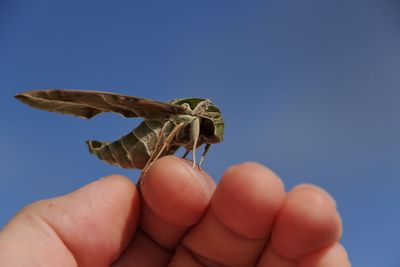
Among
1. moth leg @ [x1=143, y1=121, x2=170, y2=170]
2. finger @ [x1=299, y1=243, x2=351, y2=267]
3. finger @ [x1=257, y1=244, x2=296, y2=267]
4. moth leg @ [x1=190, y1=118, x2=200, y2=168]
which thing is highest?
moth leg @ [x1=190, y1=118, x2=200, y2=168]

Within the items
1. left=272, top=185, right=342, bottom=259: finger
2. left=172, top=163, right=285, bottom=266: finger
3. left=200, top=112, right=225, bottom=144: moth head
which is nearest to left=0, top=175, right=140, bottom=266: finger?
Result: left=172, top=163, right=285, bottom=266: finger

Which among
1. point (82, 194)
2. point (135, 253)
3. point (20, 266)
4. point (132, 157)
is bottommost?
point (135, 253)

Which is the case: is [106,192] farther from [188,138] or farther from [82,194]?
[188,138]

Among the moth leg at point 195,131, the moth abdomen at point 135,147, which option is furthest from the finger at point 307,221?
the moth abdomen at point 135,147

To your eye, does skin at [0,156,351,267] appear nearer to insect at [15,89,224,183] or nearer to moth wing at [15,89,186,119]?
insect at [15,89,224,183]

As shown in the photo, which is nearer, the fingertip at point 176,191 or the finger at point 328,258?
the finger at point 328,258

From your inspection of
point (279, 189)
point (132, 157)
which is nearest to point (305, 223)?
point (279, 189)

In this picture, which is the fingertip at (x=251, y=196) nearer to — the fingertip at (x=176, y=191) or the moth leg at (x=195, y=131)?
the fingertip at (x=176, y=191)
